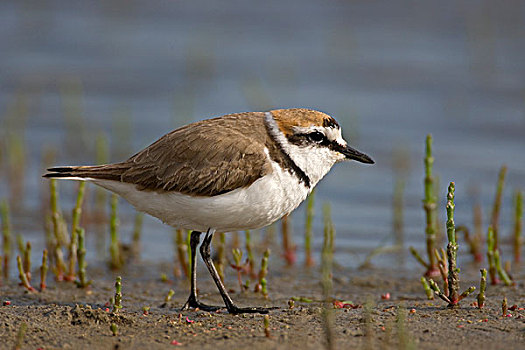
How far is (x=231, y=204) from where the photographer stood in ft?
19.6

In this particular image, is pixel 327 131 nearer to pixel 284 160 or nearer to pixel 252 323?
pixel 284 160

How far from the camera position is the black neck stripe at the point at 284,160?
6148 millimetres

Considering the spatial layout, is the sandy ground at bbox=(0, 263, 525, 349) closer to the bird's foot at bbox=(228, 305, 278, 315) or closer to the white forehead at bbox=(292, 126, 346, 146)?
the bird's foot at bbox=(228, 305, 278, 315)

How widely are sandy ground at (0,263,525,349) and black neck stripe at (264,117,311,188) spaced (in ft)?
3.16

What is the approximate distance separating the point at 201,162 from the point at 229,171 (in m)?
0.24

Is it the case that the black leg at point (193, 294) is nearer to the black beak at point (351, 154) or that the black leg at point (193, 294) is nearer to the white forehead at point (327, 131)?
the white forehead at point (327, 131)

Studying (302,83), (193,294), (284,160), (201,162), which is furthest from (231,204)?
(302,83)

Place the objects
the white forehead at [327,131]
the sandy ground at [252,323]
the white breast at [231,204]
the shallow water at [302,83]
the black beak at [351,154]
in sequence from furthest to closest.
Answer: the shallow water at [302,83], the black beak at [351,154], the white forehead at [327,131], the white breast at [231,204], the sandy ground at [252,323]

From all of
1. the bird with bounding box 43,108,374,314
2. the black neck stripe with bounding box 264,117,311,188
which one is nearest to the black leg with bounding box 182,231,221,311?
the bird with bounding box 43,108,374,314

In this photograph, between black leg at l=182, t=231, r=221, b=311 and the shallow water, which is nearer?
black leg at l=182, t=231, r=221, b=311

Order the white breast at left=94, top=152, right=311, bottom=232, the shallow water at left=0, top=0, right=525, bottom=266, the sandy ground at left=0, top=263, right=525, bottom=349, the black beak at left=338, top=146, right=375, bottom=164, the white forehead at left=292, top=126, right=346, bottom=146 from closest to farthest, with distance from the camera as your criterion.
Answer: the sandy ground at left=0, top=263, right=525, bottom=349
the white breast at left=94, top=152, right=311, bottom=232
the white forehead at left=292, top=126, right=346, bottom=146
the black beak at left=338, top=146, right=375, bottom=164
the shallow water at left=0, top=0, right=525, bottom=266

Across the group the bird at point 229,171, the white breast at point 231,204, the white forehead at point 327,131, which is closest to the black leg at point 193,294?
the bird at point 229,171

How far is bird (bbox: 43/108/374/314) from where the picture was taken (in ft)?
19.7

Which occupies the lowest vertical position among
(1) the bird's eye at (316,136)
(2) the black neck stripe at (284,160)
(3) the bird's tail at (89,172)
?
(3) the bird's tail at (89,172)
